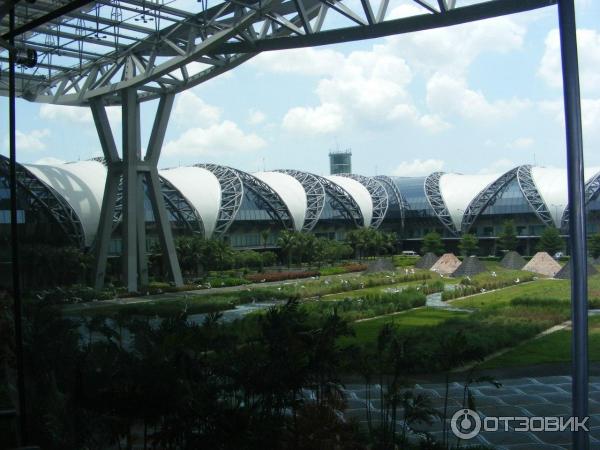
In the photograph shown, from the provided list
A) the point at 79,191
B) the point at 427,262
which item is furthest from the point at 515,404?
the point at 79,191

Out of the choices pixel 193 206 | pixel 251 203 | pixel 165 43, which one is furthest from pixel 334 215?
pixel 165 43

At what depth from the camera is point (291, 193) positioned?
57031mm

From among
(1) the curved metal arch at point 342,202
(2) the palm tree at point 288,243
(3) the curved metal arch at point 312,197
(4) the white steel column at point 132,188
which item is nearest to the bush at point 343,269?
(2) the palm tree at point 288,243

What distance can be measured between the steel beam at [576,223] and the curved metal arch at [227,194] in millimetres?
45907

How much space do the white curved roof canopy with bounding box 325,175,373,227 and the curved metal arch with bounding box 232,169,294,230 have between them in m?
7.84

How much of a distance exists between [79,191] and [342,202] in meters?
25.4

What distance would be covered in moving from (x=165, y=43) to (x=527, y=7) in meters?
16.1

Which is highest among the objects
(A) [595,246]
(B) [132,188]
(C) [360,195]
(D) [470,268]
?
(C) [360,195]

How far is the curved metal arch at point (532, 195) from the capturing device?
56.0 meters

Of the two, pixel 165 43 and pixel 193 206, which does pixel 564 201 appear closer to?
pixel 193 206

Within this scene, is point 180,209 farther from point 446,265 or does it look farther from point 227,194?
point 446,265

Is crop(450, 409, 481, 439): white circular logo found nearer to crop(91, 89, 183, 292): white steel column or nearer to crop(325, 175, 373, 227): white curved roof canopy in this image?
crop(91, 89, 183, 292): white steel column

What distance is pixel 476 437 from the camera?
33.6ft

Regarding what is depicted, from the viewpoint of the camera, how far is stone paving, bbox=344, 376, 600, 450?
1005 cm
